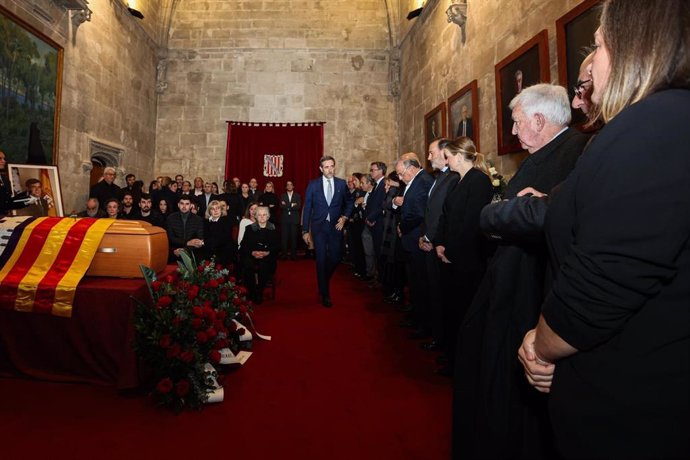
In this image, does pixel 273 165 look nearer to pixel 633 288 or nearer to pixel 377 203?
pixel 377 203

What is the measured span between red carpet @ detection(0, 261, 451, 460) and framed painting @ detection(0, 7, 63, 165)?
15.6ft

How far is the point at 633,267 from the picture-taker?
2.37 ft

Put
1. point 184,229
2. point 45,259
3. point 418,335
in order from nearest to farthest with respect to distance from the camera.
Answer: point 45,259 → point 418,335 → point 184,229

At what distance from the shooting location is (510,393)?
1.30m

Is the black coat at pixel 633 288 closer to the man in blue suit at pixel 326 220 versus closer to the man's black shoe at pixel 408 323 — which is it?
the man's black shoe at pixel 408 323

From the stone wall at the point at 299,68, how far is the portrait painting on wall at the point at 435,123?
8.07 ft

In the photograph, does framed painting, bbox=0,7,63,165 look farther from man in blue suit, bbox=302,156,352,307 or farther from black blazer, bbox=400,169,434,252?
black blazer, bbox=400,169,434,252

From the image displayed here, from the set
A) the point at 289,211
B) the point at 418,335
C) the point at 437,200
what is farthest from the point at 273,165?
the point at 437,200

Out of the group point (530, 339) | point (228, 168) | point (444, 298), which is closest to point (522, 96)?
point (530, 339)

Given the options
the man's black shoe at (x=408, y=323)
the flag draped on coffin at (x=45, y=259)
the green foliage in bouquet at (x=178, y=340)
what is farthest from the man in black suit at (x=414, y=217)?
the flag draped on coffin at (x=45, y=259)

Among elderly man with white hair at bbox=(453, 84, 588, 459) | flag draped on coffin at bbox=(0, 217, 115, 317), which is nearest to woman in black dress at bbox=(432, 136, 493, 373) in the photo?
elderly man with white hair at bbox=(453, 84, 588, 459)

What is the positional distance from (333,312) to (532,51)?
3953mm

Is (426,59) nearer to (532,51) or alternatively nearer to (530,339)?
(532,51)

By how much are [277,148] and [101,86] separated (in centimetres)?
436
